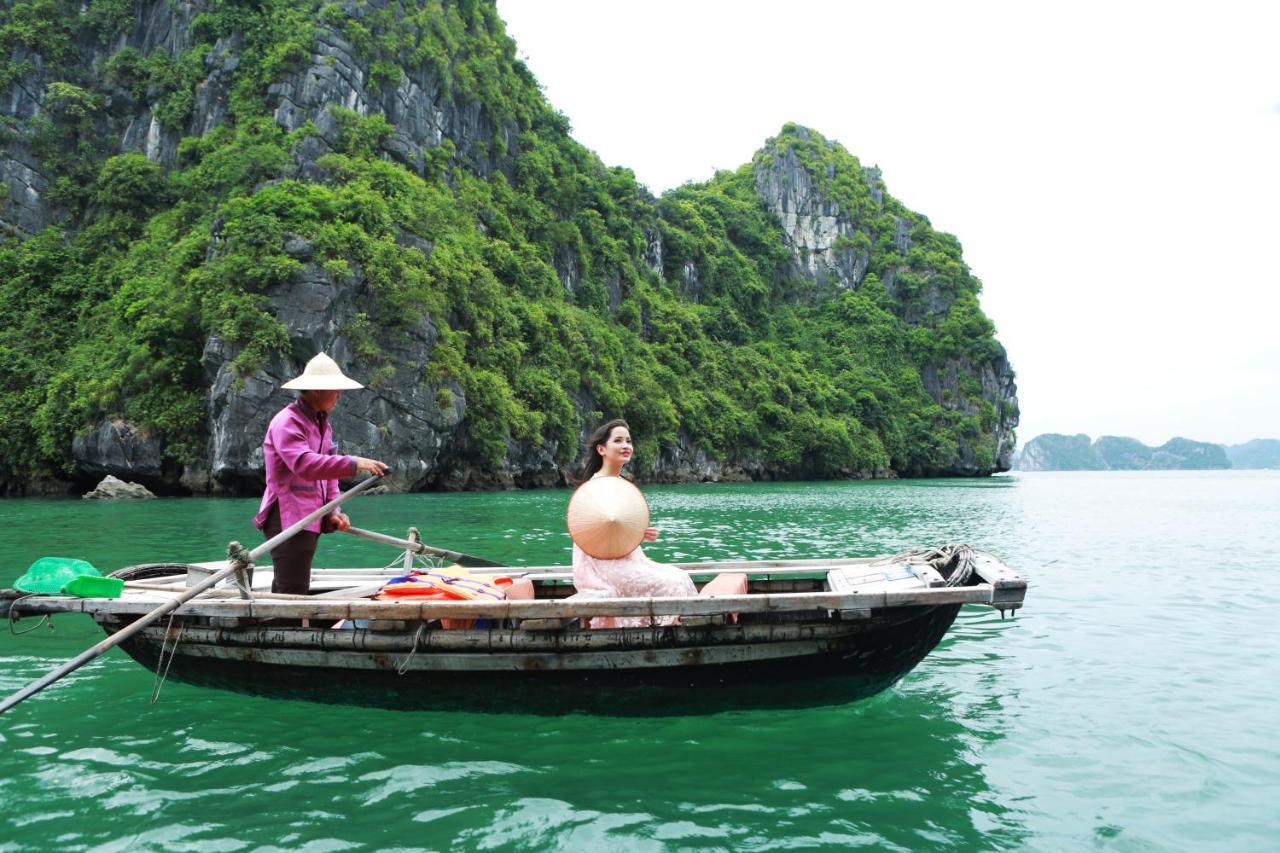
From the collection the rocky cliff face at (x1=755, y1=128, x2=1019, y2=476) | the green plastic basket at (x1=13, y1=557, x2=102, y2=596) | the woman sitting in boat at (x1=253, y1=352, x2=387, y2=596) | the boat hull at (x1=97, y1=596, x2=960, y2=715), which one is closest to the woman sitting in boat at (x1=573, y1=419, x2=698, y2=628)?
the boat hull at (x1=97, y1=596, x2=960, y2=715)

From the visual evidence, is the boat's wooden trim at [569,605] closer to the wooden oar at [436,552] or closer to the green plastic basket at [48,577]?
the green plastic basket at [48,577]

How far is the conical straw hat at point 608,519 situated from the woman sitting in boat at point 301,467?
132cm

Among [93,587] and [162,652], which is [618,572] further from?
[93,587]

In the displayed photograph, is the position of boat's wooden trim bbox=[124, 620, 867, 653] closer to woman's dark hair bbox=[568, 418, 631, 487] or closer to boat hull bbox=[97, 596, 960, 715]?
boat hull bbox=[97, 596, 960, 715]

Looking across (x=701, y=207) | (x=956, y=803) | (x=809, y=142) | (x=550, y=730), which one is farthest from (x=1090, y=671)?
(x=809, y=142)

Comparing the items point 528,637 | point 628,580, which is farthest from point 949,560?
point 528,637

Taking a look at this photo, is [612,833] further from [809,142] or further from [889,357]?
[809,142]

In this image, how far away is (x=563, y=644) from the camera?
16.1ft

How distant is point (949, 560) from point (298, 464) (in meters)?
4.67

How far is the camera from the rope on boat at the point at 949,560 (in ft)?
17.3

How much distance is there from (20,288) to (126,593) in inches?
1520

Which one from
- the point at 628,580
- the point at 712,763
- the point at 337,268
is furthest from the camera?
the point at 337,268

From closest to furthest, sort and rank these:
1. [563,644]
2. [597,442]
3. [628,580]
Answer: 1. [563,644]
2. [628,580]
3. [597,442]

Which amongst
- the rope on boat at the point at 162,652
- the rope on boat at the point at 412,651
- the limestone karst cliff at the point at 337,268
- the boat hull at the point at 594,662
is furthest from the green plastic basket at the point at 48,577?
the limestone karst cliff at the point at 337,268
